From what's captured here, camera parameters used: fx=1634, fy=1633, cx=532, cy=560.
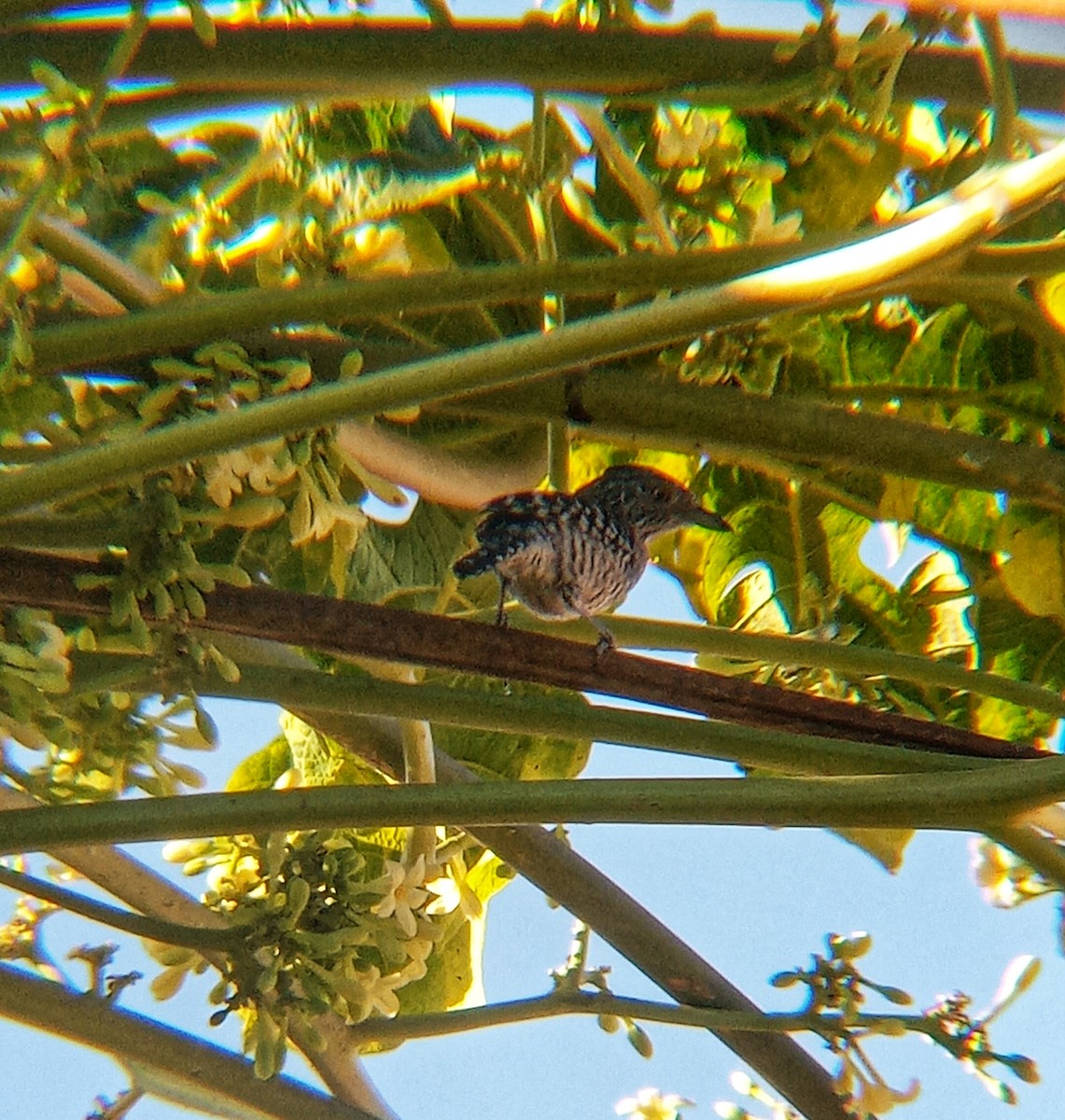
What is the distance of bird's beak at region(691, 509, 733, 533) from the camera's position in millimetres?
2219

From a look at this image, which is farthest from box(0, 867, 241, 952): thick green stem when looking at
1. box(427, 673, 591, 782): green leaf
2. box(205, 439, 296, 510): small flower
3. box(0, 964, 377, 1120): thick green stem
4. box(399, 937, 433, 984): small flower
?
box(427, 673, 591, 782): green leaf

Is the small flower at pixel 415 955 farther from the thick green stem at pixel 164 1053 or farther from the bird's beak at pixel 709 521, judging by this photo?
the bird's beak at pixel 709 521

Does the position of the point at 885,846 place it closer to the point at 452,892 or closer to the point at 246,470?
the point at 452,892

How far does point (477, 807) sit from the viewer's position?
1196 millimetres

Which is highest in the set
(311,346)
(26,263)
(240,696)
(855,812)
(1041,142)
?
(1041,142)

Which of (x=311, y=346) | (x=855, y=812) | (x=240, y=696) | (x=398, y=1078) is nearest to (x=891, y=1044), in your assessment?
(x=855, y=812)

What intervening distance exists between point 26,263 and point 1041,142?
110cm

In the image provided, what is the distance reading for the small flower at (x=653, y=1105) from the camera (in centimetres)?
191

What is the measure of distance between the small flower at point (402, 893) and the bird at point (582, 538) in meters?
0.32

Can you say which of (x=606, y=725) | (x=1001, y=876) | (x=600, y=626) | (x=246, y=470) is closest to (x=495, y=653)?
(x=606, y=725)

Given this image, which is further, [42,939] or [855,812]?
[42,939]

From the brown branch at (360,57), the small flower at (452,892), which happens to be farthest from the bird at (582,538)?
the brown branch at (360,57)

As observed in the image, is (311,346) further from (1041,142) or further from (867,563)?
(867,563)

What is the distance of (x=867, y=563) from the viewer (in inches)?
88.6
